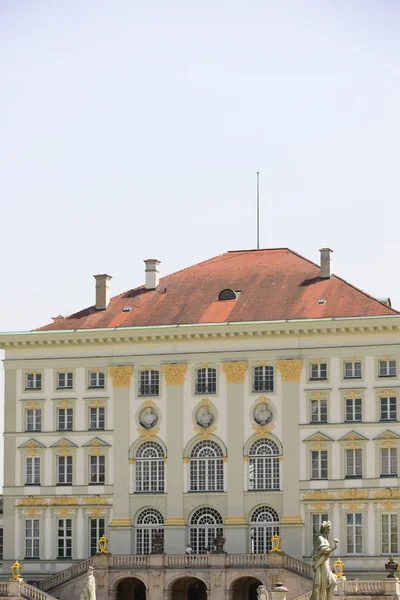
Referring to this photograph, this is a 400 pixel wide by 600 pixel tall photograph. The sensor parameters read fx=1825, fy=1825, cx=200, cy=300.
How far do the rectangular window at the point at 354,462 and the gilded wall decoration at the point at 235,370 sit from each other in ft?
20.8

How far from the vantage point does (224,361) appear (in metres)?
87.4

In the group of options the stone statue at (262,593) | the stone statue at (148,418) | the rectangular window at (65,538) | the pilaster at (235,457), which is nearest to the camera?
the stone statue at (262,593)

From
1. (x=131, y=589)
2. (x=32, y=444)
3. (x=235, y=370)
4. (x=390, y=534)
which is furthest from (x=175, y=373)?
(x=390, y=534)

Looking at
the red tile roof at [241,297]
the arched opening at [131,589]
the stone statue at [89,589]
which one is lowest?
the arched opening at [131,589]

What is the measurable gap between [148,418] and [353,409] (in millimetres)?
10148

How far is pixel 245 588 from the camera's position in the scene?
84812 mm

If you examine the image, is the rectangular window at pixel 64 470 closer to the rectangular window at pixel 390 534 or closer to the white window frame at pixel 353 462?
the white window frame at pixel 353 462

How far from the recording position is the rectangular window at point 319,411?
281ft

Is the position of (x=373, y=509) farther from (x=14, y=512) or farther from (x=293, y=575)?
(x=14, y=512)

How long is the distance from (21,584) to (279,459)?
1379cm

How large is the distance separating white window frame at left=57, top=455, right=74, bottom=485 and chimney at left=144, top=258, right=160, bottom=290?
9963 millimetres

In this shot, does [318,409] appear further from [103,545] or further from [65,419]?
[65,419]

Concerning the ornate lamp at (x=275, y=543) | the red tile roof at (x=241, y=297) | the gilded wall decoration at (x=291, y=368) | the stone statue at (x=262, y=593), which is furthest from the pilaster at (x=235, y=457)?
the stone statue at (x=262, y=593)

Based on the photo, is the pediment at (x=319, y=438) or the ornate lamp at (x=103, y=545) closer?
the ornate lamp at (x=103, y=545)
